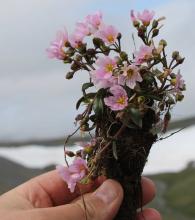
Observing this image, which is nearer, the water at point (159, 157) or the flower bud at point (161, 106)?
the flower bud at point (161, 106)

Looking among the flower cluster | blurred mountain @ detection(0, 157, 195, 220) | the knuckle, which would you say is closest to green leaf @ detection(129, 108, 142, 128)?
the flower cluster

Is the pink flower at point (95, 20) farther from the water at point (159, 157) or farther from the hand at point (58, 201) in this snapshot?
the water at point (159, 157)

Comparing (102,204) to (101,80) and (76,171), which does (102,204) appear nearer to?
(76,171)


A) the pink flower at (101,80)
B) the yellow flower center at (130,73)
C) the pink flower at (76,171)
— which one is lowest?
the pink flower at (76,171)

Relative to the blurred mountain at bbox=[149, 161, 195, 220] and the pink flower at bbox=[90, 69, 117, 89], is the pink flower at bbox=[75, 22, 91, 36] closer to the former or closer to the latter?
the pink flower at bbox=[90, 69, 117, 89]

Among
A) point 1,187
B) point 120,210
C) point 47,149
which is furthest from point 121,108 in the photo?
point 47,149

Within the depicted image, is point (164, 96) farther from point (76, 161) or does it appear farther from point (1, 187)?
point (1, 187)

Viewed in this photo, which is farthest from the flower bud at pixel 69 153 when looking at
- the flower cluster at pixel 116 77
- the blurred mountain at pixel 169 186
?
the blurred mountain at pixel 169 186
